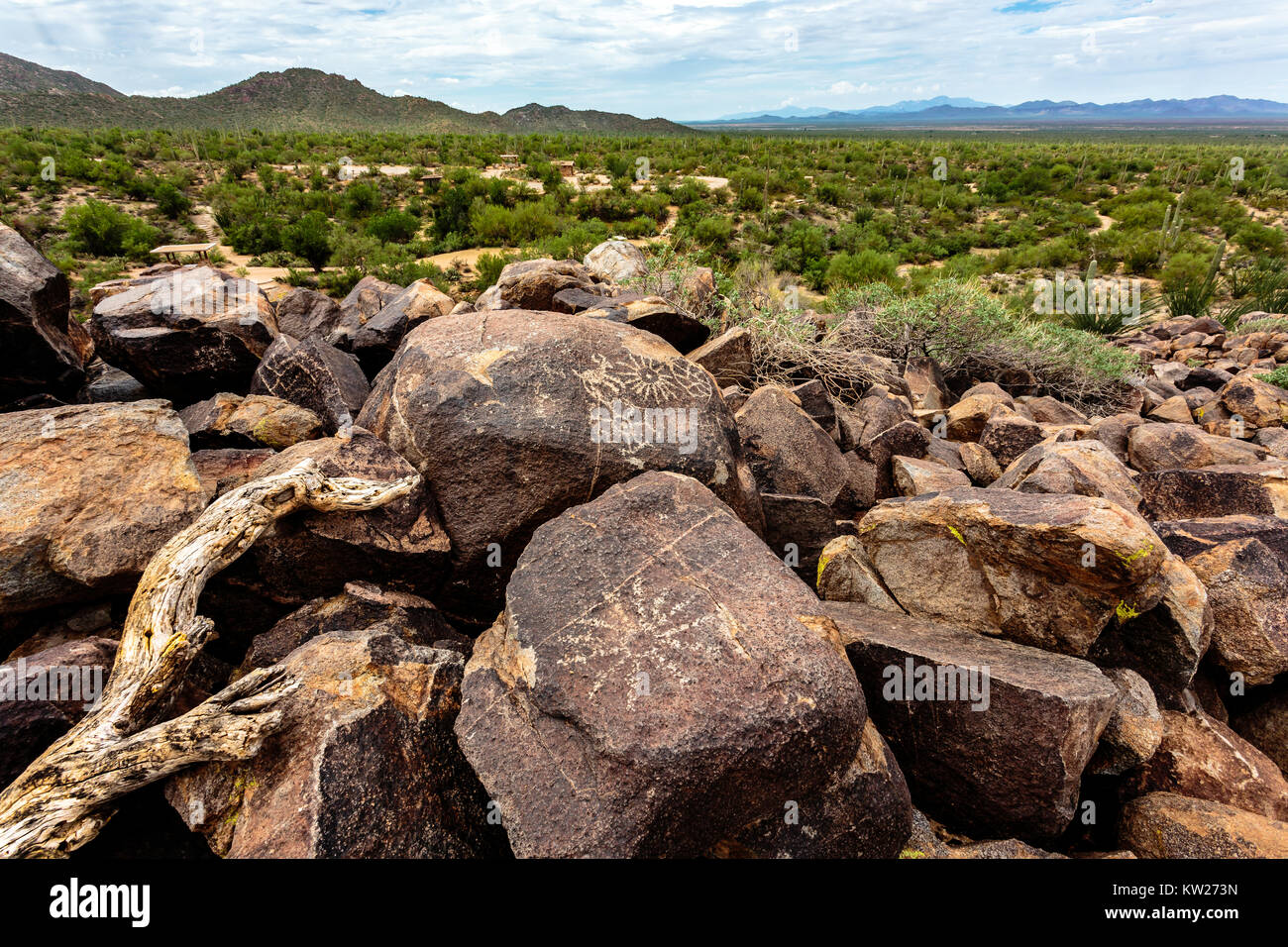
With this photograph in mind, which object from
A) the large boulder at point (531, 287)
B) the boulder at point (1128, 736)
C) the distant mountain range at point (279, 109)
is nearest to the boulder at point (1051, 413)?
the boulder at point (1128, 736)

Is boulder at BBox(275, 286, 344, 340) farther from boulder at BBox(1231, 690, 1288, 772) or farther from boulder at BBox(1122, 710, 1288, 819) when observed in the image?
boulder at BBox(1231, 690, 1288, 772)

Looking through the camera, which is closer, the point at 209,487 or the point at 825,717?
the point at 825,717

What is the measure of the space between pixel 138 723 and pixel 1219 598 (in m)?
5.06

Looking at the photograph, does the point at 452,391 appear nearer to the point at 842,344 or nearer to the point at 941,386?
the point at 842,344

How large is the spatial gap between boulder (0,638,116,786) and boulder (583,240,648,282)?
26.5 ft

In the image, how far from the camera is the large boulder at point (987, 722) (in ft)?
8.57

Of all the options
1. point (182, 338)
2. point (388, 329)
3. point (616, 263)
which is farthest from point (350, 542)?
point (616, 263)

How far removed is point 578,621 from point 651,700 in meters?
0.46

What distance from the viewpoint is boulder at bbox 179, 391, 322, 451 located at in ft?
13.4

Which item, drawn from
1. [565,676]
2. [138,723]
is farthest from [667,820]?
[138,723]

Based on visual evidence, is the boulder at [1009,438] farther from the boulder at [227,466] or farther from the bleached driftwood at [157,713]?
the boulder at [227,466]

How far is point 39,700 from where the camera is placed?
8.00 ft

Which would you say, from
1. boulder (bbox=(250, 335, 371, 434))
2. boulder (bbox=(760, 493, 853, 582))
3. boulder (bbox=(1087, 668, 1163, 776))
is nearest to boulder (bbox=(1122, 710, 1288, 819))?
boulder (bbox=(1087, 668, 1163, 776))

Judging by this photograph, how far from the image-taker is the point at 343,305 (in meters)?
8.09
